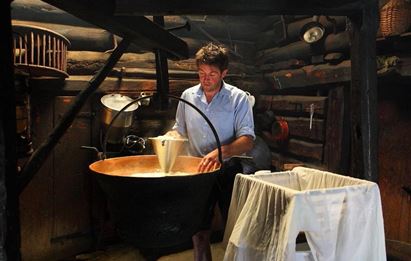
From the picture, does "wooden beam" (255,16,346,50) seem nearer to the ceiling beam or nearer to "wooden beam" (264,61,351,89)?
"wooden beam" (264,61,351,89)

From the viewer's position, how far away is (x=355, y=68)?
97.5 inches

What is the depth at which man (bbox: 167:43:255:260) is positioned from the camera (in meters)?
3.53

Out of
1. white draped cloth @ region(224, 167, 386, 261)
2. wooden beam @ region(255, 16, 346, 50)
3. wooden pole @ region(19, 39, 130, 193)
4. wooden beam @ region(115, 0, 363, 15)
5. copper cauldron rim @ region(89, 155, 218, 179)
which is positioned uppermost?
wooden beam @ region(255, 16, 346, 50)

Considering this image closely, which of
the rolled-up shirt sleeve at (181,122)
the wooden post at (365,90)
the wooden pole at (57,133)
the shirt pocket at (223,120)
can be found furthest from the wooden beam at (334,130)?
the wooden pole at (57,133)

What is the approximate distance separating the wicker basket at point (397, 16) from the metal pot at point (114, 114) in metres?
3.07

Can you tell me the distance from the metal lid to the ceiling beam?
6.48 feet

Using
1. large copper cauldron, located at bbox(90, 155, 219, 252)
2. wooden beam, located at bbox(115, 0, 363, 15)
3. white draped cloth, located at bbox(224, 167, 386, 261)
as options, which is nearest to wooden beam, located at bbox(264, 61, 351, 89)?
wooden beam, located at bbox(115, 0, 363, 15)

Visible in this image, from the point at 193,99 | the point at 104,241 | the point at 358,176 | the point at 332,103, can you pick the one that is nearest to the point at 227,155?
the point at 193,99

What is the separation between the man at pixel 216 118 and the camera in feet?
11.6

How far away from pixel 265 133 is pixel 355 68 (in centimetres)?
368

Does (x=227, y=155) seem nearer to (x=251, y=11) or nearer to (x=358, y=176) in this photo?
(x=358, y=176)

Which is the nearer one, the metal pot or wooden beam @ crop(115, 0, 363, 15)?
wooden beam @ crop(115, 0, 363, 15)

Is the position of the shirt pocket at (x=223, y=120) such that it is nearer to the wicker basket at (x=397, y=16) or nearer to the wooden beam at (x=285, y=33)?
the wicker basket at (x=397, y=16)

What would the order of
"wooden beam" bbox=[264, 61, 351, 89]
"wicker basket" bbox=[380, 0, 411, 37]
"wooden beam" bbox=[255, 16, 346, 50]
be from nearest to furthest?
"wicker basket" bbox=[380, 0, 411, 37] → "wooden beam" bbox=[264, 61, 351, 89] → "wooden beam" bbox=[255, 16, 346, 50]
